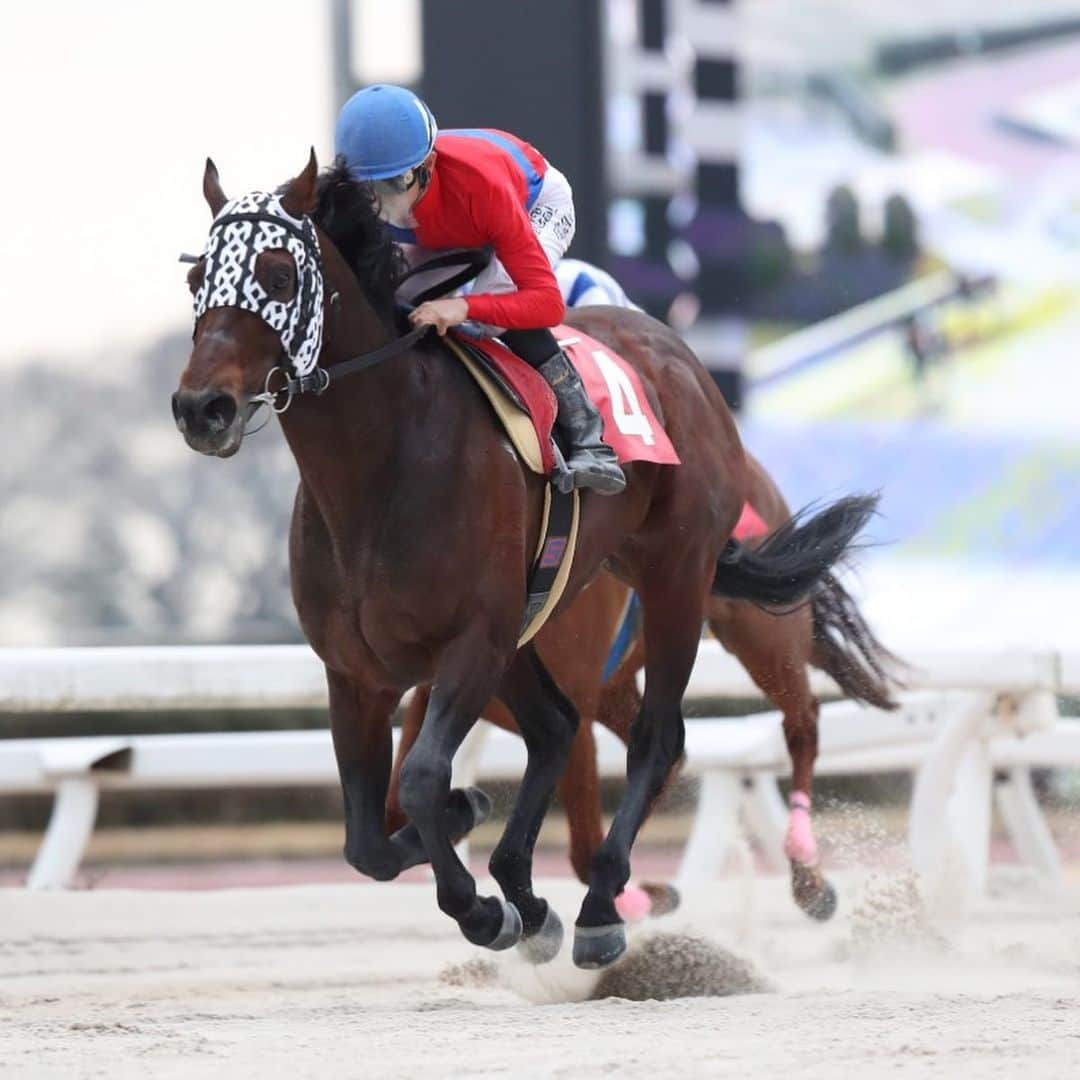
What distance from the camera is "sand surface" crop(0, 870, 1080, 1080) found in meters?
3.66

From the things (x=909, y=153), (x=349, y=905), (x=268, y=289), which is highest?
(x=268, y=289)

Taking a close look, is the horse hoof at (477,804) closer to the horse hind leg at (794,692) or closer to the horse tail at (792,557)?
the horse tail at (792,557)

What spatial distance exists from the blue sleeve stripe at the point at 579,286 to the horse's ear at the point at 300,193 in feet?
6.41

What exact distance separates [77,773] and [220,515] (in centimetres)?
311

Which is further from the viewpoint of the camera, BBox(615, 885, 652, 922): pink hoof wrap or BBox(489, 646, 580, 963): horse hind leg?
BBox(615, 885, 652, 922): pink hoof wrap

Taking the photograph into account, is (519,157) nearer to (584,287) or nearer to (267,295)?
(267,295)

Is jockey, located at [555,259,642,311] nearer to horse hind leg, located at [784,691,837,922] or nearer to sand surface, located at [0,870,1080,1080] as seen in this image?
horse hind leg, located at [784,691,837,922]

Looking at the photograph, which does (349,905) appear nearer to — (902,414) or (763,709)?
(902,414)

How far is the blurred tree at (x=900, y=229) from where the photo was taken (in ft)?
28.1

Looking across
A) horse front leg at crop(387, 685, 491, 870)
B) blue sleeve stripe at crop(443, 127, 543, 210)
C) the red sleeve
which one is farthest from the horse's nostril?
blue sleeve stripe at crop(443, 127, 543, 210)

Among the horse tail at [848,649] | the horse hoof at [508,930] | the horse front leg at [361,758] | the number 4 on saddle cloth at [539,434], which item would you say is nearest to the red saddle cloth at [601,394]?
the number 4 on saddle cloth at [539,434]

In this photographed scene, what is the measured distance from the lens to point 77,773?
6.69 meters

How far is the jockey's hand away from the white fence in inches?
90.1

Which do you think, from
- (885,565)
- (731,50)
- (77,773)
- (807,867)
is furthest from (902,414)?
(77,773)
